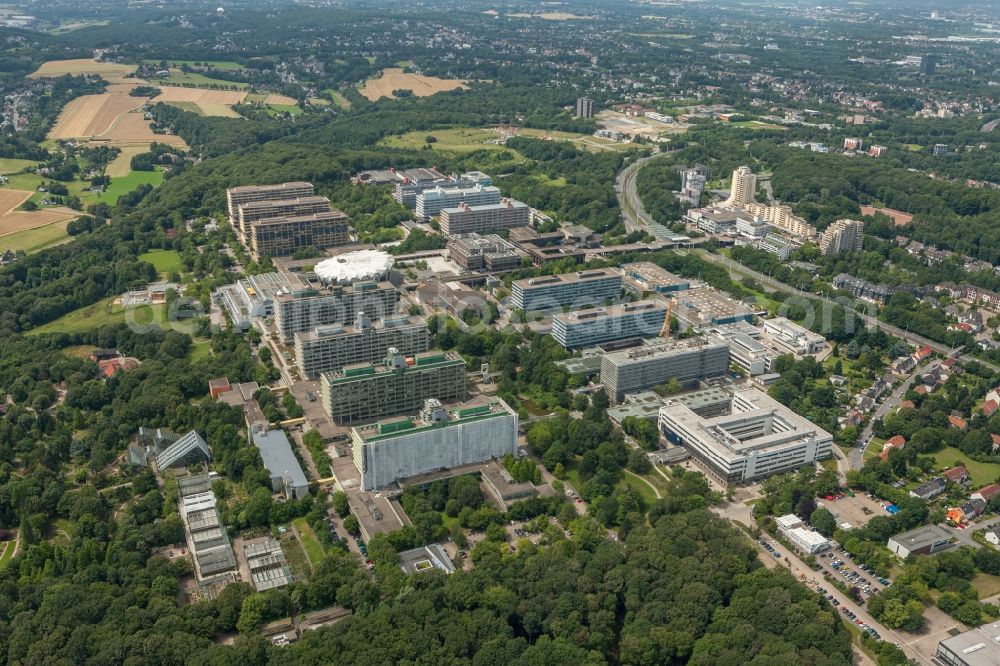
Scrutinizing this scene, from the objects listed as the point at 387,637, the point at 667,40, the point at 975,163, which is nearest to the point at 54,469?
the point at 387,637

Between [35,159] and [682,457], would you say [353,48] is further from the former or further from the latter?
[682,457]

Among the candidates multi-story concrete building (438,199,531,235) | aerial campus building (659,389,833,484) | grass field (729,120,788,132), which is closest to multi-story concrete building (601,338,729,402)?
aerial campus building (659,389,833,484)

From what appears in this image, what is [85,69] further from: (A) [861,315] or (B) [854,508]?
(B) [854,508]

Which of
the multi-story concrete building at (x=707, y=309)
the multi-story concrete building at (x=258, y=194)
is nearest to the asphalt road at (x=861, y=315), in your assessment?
the multi-story concrete building at (x=707, y=309)

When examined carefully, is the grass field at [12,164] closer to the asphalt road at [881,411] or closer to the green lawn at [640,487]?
the green lawn at [640,487]

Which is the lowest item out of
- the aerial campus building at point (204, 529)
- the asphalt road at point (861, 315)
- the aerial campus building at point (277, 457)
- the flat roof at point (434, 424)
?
the asphalt road at point (861, 315)

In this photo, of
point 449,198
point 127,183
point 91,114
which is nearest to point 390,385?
point 449,198
